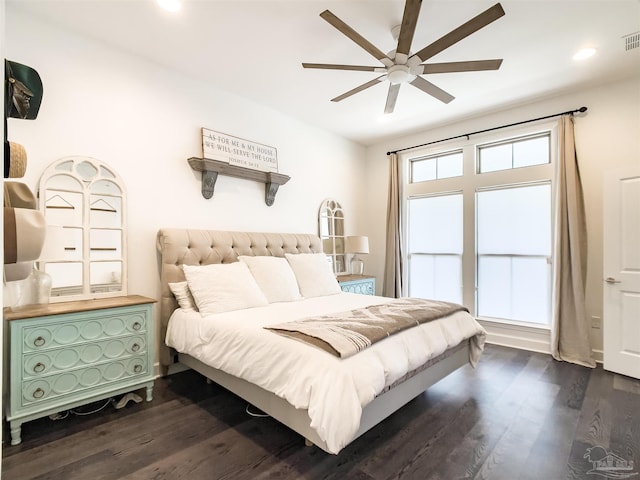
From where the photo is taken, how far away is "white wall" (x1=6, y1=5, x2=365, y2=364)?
2.47m

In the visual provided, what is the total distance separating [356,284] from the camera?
4.37 metres

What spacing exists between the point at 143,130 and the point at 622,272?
15.5ft

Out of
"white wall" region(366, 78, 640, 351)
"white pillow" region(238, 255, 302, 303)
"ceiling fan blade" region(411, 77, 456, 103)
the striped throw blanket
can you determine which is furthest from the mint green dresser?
"white wall" region(366, 78, 640, 351)

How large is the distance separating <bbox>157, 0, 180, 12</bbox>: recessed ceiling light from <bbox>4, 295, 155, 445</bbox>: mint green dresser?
217 cm

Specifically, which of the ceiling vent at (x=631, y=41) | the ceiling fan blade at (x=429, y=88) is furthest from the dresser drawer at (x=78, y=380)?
the ceiling vent at (x=631, y=41)

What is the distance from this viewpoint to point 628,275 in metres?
3.12

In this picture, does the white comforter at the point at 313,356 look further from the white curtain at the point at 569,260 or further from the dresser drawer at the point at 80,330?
the white curtain at the point at 569,260

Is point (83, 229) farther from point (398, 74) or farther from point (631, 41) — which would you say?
point (631, 41)

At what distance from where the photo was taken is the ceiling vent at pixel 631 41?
263cm

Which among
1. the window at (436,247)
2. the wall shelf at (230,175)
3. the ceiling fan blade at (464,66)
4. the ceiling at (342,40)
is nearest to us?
the ceiling fan blade at (464,66)

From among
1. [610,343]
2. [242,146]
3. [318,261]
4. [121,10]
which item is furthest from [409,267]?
[121,10]

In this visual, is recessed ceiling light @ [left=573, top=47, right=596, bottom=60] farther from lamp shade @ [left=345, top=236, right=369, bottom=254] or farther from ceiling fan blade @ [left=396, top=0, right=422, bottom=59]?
lamp shade @ [left=345, top=236, right=369, bottom=254]

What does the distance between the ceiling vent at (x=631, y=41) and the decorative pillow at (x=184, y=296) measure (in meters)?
4.20

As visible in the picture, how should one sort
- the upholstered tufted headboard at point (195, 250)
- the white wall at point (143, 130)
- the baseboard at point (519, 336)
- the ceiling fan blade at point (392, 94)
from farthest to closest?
the baseboard at point (519, 336) → the upholstered tufted headboard at point (195, 250) → the ceiling fan blade at point (392, 94) → the white wall at point (143, 130)
